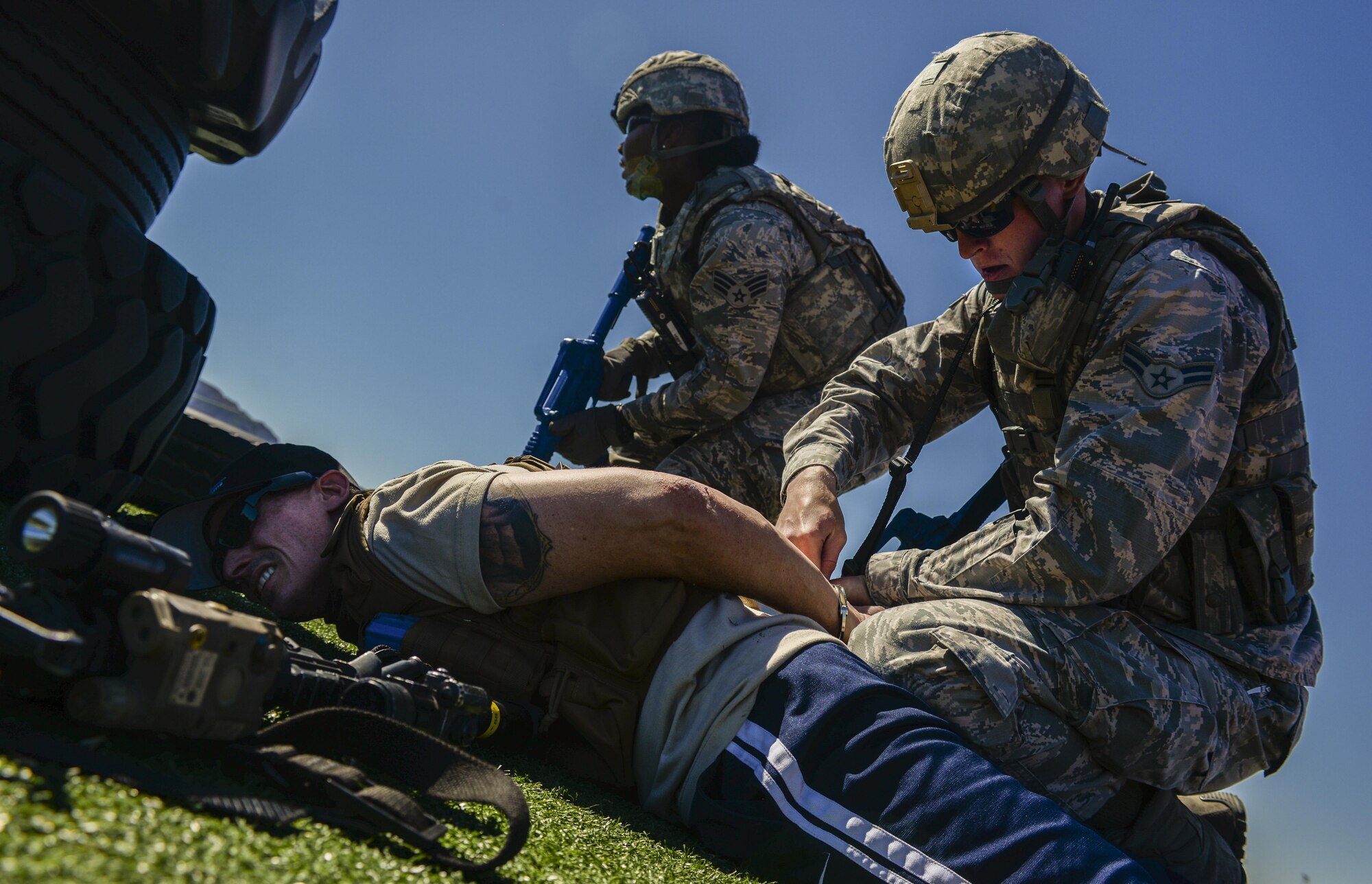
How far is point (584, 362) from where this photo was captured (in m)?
5.20

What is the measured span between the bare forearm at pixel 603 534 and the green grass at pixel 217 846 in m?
0.49

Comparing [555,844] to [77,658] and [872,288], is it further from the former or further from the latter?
[872,288]

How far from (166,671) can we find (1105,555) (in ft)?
6.04

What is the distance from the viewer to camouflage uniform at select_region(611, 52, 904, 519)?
4.17 meters

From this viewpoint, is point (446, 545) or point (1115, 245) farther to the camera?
point (1115, 245)

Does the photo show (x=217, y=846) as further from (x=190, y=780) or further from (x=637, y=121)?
(x=637, y=121)

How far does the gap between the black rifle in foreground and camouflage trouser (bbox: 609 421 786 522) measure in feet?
9.49

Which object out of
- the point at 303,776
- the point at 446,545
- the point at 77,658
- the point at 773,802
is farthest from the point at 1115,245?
the point at 77,658

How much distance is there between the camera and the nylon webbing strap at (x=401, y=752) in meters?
1.40

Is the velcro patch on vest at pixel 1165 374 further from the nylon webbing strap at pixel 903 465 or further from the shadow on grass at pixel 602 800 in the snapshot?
the shadow on grass at pixel 602 800

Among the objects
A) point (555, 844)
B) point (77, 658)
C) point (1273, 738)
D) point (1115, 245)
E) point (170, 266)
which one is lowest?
point (555, 844)

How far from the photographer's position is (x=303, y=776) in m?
1.34

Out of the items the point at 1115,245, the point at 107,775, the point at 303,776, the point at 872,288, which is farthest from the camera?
the point at 872,288

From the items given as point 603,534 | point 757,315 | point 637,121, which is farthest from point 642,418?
point 603,534
